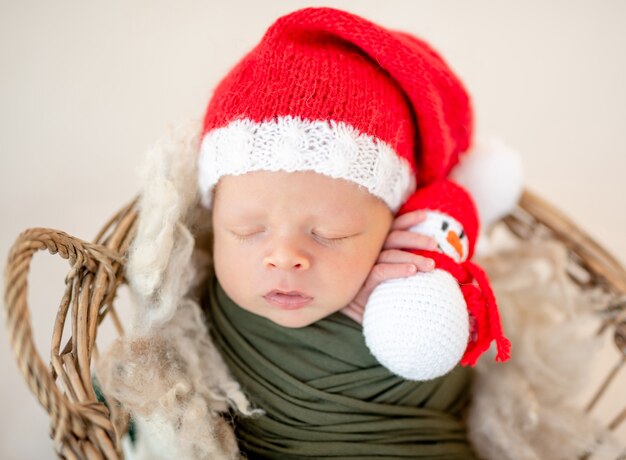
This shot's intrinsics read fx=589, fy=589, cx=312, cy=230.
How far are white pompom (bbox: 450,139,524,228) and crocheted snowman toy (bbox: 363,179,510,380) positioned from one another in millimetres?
193

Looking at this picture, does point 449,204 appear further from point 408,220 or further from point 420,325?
point 420,325

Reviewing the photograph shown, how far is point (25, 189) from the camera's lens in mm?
1238

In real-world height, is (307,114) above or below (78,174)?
above

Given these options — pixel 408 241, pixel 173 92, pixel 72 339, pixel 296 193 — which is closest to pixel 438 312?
pixel 408 241

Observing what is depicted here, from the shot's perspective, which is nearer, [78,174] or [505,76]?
[78,174]

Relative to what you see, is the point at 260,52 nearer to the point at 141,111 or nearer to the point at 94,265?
the point at 94,265

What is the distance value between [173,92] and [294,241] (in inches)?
29.9

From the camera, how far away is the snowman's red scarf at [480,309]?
0.80 metres

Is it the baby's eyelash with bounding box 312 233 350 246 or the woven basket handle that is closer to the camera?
the woven basket handle

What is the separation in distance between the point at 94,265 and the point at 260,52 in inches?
14.6

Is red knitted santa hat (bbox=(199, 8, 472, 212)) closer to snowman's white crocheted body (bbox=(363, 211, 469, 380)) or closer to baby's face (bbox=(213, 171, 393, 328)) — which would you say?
baby's face (bbox=(213, 171, 393, 328))

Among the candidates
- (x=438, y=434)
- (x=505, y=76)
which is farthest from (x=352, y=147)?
(x=505, y=76)

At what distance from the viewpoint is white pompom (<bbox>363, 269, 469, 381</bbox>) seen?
759mm

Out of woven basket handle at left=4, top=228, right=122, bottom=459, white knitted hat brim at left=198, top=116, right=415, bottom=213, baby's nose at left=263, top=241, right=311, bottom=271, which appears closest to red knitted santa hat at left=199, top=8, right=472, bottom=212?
white knitted hat brim at left=198, top=116, right=415, bottom=213
